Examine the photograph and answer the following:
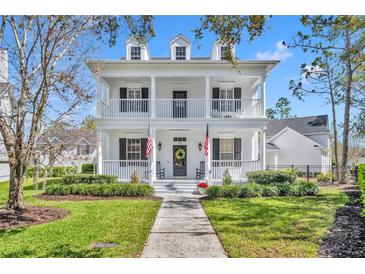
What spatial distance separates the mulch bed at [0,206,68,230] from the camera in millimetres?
4611

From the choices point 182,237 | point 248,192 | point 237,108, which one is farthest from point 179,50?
point 182,237

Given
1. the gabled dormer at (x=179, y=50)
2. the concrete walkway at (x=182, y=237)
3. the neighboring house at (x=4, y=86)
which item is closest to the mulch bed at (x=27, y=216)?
the neighboring house at (x=4, y=86)

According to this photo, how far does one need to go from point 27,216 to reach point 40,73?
7.99ft

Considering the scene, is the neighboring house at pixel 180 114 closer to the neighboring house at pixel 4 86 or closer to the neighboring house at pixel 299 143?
the neighboring house at pixel 299 143

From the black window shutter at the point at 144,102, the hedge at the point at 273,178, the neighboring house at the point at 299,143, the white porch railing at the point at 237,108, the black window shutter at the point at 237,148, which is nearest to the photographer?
the hedge at the point at 273,178

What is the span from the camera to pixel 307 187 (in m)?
8.07

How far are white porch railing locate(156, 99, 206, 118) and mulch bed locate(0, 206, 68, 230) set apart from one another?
5863 millimetres

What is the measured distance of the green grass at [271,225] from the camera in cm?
356

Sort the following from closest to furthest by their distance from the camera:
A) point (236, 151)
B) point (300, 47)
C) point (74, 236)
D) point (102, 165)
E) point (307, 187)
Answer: point (74, 236) → point (300, 47) → point (307, 187) → point (102, 165) → point (236, 151)

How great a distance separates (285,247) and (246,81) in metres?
8.76

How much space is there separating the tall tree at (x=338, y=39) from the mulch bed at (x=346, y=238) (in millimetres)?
2288

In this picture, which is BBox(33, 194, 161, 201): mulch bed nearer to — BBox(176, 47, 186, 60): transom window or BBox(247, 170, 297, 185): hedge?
BBox(247, 170, 297, 185): hedge
